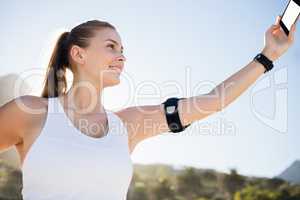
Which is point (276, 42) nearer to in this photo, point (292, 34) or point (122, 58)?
point (292, 34)

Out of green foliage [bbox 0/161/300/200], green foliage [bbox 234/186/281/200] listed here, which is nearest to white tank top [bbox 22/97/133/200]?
green foliage [bbox 0/161/300/200]

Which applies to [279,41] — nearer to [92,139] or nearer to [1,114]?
[92,139]

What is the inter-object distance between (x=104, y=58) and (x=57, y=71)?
298mm


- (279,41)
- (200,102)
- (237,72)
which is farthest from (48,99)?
(279,41)

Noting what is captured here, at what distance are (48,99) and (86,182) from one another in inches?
18.5

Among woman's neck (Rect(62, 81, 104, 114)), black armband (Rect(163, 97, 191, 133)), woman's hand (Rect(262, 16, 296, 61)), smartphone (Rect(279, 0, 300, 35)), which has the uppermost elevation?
smartphone (Rect(279, 0, 300, 35))

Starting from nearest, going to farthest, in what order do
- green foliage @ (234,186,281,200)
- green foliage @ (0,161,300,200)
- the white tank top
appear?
the white tank top, green foliage @ (0,161,300,200), green foliage @ (234,186,281,200)

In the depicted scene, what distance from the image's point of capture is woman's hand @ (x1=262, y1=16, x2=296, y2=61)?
279 centimetres

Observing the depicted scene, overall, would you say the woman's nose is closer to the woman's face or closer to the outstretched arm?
the woman's face

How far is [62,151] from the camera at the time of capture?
7.22 feet

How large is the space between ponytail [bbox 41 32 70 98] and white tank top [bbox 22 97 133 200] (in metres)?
0.17

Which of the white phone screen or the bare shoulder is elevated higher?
the white phone screen

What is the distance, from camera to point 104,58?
8.52 feet

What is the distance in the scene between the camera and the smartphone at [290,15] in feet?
8.59
